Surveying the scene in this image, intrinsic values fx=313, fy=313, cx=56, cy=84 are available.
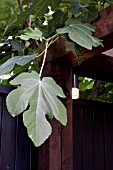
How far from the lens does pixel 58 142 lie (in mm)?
1736

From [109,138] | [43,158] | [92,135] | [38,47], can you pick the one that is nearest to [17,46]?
[38,47]

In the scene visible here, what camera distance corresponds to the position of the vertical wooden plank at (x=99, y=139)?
215cm

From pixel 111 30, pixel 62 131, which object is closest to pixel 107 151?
pixel 62 131

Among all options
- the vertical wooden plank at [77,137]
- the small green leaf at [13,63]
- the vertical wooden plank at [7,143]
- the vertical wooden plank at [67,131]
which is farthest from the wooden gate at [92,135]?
the small green leaf at [13,63]

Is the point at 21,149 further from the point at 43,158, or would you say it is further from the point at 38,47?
the point at 38,47

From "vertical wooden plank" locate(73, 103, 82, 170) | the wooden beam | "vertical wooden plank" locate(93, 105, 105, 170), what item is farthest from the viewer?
"vertical wooden plank" locate(93, 105, 105, 170)

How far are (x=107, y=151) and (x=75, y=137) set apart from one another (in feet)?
1.00

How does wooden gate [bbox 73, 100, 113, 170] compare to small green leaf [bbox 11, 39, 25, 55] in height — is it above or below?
below

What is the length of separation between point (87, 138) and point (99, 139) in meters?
0.11

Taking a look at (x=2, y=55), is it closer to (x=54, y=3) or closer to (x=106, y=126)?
(x=54, y=3)

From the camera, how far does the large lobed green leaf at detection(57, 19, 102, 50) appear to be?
4.63ft

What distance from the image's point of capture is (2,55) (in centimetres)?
209

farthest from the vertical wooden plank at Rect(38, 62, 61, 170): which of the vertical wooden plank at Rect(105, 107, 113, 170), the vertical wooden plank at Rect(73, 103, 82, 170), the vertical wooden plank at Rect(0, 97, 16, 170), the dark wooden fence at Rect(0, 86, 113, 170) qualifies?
the vertical wooden plank at Rect(105, 107, 113, 170)

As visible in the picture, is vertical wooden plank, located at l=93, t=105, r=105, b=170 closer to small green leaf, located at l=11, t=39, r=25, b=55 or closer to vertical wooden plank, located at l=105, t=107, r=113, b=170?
vertical wooden plank, located at l=105, t=107, r=113, b=170
